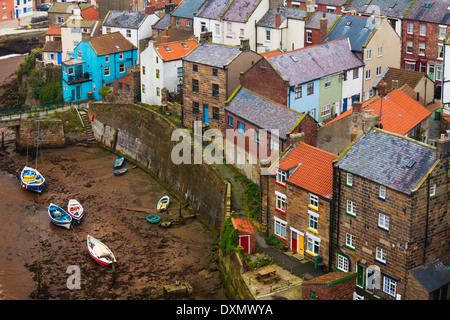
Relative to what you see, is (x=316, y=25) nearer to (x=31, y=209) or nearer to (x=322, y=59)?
(x=322, y=59)

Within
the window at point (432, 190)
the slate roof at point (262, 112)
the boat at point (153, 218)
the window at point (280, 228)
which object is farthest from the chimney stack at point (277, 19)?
the window at point (432, 190)

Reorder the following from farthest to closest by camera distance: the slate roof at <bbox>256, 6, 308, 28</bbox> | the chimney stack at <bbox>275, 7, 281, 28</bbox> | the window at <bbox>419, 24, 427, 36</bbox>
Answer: the window at <bbox>419, 24, 427, 36</bbox> < the slate roof at <bbox>256, 6, 308, 28</bbox> < the chimney stack at <bbox>275, 7, 281, 28</bbox>

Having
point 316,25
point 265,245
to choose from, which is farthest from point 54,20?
point 265,245

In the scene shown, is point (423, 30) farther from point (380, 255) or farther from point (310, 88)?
point (380, 255)

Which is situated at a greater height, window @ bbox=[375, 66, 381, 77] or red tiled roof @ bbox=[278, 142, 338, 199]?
window @ bbox=[375, 66, 381, 77]

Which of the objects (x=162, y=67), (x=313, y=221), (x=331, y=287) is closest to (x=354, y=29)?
(x=162, y=67)

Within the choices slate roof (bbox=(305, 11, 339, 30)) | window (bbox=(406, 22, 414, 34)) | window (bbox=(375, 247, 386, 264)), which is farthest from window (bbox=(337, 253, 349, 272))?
window (bbox=(406, 22, 414, 34))

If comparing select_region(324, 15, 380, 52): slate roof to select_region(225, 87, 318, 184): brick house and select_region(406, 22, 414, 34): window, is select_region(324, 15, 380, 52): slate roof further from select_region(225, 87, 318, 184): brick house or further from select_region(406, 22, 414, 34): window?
select_region(225, 87, 318, 184): brick house

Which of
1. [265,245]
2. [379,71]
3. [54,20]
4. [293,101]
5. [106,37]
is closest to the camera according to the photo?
[265,245]

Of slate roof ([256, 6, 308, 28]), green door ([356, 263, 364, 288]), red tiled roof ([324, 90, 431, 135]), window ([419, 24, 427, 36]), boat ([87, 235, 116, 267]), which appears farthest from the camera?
window ([419, 24, 427, 36])
